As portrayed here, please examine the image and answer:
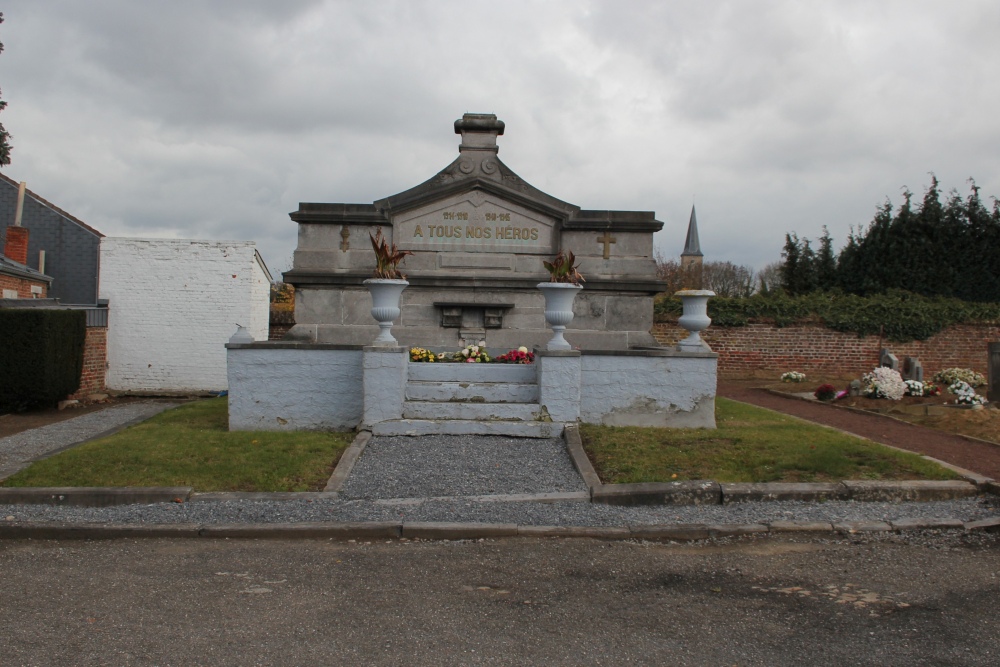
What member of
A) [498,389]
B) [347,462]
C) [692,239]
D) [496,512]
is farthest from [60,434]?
[692,239]

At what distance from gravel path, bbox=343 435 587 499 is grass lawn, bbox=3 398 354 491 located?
1.42 ft

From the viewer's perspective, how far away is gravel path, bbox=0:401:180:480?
28.2ft

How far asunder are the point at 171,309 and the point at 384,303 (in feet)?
31.7

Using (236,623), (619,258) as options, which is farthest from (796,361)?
(236,623)

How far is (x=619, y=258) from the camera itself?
12391 millimetres

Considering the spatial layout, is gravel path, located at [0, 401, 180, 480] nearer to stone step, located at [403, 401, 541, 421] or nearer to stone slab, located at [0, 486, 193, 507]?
stone slab, located at [0, 486, 193, 507]

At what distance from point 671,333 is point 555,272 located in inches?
522

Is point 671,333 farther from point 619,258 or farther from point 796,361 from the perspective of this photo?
point 619,258

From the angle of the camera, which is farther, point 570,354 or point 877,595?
point 570,354

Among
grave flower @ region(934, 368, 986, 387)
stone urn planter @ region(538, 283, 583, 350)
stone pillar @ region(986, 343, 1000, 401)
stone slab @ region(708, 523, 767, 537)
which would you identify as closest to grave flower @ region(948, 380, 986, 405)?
stone pillar @ region(986, 343, 1000, 401)

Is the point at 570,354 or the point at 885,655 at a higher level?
the point at 570,354

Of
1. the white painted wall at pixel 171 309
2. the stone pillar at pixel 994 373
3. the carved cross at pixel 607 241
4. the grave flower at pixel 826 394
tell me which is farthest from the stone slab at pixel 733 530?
the white painted wall at pixel 171 309

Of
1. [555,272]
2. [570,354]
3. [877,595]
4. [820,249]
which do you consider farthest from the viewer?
[820,249]

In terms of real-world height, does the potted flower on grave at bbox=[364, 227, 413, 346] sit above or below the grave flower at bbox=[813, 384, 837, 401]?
above
